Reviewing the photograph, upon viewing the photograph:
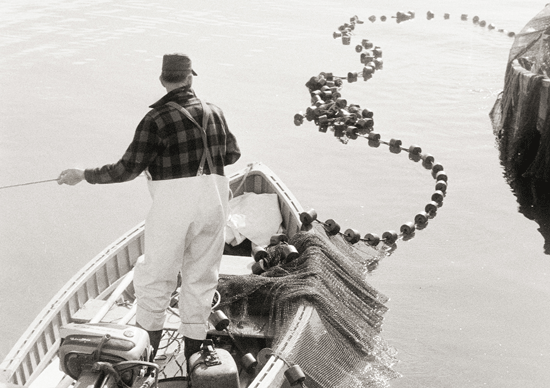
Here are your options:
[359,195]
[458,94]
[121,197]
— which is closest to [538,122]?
[359,195]

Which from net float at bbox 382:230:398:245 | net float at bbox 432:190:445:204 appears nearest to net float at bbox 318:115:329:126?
net float at bbox 432:190:445:204

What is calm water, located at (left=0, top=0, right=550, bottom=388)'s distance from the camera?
10.2 meters

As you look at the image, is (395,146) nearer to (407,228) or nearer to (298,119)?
(298,119)

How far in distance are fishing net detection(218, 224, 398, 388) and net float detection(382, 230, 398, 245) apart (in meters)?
3.06

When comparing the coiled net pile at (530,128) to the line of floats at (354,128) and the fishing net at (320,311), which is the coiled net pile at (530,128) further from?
the fishing net at (320,311)

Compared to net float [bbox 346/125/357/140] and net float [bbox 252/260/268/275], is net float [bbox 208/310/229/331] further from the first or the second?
net float [bbox 346/125/357/140]

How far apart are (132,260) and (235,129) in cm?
951

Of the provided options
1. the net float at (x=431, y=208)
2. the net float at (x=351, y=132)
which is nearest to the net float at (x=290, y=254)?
the net float at (x=431, y=208)

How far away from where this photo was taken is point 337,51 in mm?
26812

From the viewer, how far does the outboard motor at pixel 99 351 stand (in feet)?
17.1

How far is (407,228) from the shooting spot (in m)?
12.7

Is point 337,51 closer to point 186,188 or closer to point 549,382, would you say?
point 549,382

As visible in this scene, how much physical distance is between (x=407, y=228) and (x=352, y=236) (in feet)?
5.27

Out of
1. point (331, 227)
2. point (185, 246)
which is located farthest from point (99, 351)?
point (331, 227)
